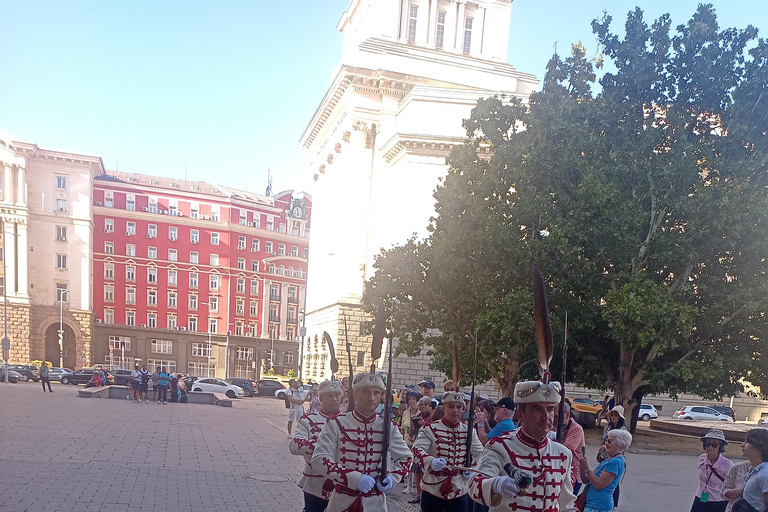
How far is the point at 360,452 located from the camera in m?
5.91

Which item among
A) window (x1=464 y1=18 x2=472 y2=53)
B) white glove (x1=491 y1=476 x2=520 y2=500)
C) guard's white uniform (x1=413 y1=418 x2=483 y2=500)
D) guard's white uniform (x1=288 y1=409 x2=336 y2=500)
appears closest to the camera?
white glove (x1=491 y1=476 x2=520 y2=500)

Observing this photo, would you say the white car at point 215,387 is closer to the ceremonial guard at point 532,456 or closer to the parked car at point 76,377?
the parked car at point 76,377

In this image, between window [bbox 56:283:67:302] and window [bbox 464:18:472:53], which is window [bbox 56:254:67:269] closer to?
window [bbox 56:283:67:302]

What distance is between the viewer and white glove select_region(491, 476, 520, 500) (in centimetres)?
385

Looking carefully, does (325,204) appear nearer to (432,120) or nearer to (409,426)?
(432,120)

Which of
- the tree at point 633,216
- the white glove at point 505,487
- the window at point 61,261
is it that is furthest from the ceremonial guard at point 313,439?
the window at point 61,261

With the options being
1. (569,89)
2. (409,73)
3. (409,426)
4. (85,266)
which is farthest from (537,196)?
(85,266)

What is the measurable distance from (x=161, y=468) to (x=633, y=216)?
44.4 ft

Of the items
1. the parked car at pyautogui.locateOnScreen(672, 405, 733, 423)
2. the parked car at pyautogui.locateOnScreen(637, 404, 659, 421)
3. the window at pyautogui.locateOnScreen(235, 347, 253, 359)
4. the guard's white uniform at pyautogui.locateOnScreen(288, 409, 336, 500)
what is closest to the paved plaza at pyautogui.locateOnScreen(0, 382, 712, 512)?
the guard's white uniform at pyautogui.locateOnScreen(288, 409, 336, 500)

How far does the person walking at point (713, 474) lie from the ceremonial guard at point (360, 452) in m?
3.66

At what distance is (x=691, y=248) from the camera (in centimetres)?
1988

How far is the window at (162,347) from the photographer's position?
78.9m

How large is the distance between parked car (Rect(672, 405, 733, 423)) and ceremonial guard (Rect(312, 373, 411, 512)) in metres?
38.4

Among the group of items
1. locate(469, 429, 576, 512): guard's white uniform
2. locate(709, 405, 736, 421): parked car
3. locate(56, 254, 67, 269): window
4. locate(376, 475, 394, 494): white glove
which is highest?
locate(469, 429, 576, 512): guard's white uniform
